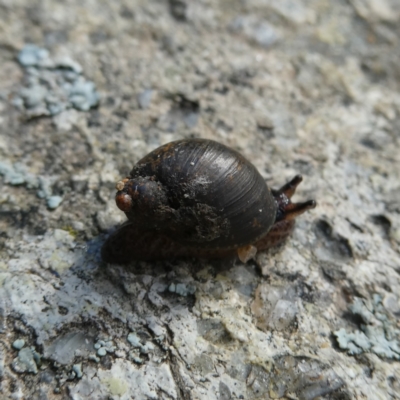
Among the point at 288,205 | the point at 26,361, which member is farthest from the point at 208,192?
the point at 26,361

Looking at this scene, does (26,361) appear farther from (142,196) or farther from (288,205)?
(288,205)

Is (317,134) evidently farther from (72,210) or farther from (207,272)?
(72,210)

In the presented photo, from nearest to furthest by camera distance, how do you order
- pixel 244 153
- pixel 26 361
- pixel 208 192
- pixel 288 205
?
pixel 26 361
pixel 208 192
pixel 288 205
pixel 244 153

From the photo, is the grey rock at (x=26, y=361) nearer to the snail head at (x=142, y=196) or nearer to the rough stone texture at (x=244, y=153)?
the rough stone texture at (x=244, y=153)

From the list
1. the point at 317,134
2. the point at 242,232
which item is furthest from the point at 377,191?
the point at 242,232

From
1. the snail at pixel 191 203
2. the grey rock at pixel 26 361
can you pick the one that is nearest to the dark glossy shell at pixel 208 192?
the snail at pixel 191 203

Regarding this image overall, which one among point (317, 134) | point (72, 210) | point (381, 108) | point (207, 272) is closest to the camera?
point (207, 272)
